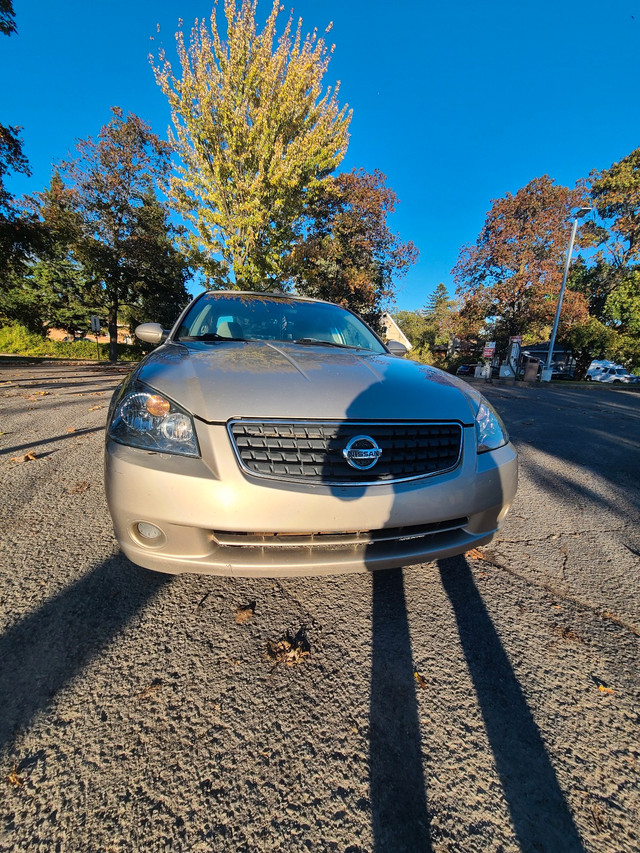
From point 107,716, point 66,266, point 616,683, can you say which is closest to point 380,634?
point 616,683

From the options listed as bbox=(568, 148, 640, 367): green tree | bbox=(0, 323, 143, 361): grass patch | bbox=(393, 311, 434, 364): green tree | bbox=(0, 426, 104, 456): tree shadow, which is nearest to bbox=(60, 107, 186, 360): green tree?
bbox=(0, 323, 143, 361): grass patch

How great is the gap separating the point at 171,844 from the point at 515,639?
1.29 meters

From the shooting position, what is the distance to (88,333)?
29000 mm

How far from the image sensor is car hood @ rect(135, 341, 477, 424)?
139 cm

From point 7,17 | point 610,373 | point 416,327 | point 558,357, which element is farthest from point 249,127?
point 416,327

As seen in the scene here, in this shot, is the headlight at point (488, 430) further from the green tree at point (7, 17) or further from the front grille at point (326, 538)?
the green tree at point (7, 17)

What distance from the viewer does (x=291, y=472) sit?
1.31m

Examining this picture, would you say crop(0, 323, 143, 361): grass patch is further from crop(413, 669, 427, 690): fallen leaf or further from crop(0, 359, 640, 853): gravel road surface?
crop(413, 669, 427, 690): fallen leaf

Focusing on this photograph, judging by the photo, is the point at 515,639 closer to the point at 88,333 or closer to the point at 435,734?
the point at 435,734

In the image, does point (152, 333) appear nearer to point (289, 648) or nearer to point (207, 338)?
point (207, 338)

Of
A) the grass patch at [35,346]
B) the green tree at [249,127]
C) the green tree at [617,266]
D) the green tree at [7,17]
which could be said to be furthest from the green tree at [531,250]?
the grass patch at [35,346]

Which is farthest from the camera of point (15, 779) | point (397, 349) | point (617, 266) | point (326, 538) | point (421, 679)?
point (617, 266)

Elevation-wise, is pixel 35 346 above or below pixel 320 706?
A: below

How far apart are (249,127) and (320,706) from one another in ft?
41.4
